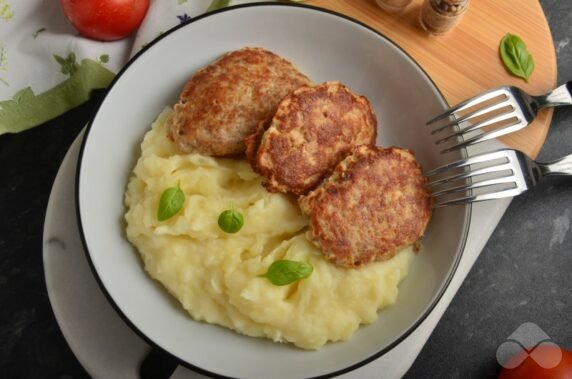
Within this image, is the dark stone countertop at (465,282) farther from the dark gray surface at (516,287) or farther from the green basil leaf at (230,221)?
the green basil leaf at (230,221)

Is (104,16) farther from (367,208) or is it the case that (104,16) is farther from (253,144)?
(367,208)

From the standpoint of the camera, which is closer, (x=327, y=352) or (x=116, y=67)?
(x=327, y=352)

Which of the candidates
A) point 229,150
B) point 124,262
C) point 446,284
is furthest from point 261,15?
point 446,284

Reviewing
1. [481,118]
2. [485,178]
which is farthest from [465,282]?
[481,118]

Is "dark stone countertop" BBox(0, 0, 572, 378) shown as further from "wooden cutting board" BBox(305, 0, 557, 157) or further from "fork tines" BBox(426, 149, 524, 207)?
"fork tines" BBox(426, 149, 524, 207)

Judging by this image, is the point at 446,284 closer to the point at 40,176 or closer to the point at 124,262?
the point at 124,262

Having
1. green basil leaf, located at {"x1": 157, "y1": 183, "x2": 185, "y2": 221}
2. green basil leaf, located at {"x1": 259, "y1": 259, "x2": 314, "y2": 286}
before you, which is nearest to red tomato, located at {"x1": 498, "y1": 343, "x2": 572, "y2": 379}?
green basil leaf, located at {"x1": 259, "y1": 259, "x2": 314, "y2": 286}

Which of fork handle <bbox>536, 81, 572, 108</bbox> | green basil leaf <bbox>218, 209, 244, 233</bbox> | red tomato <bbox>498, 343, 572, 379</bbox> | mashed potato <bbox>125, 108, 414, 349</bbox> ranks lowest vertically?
red tomato <bbox>498, 343, 572, 379</bbox>

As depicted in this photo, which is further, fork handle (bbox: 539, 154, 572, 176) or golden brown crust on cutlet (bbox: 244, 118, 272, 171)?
fork handle (bbox: 539, 154, 572, 176)
